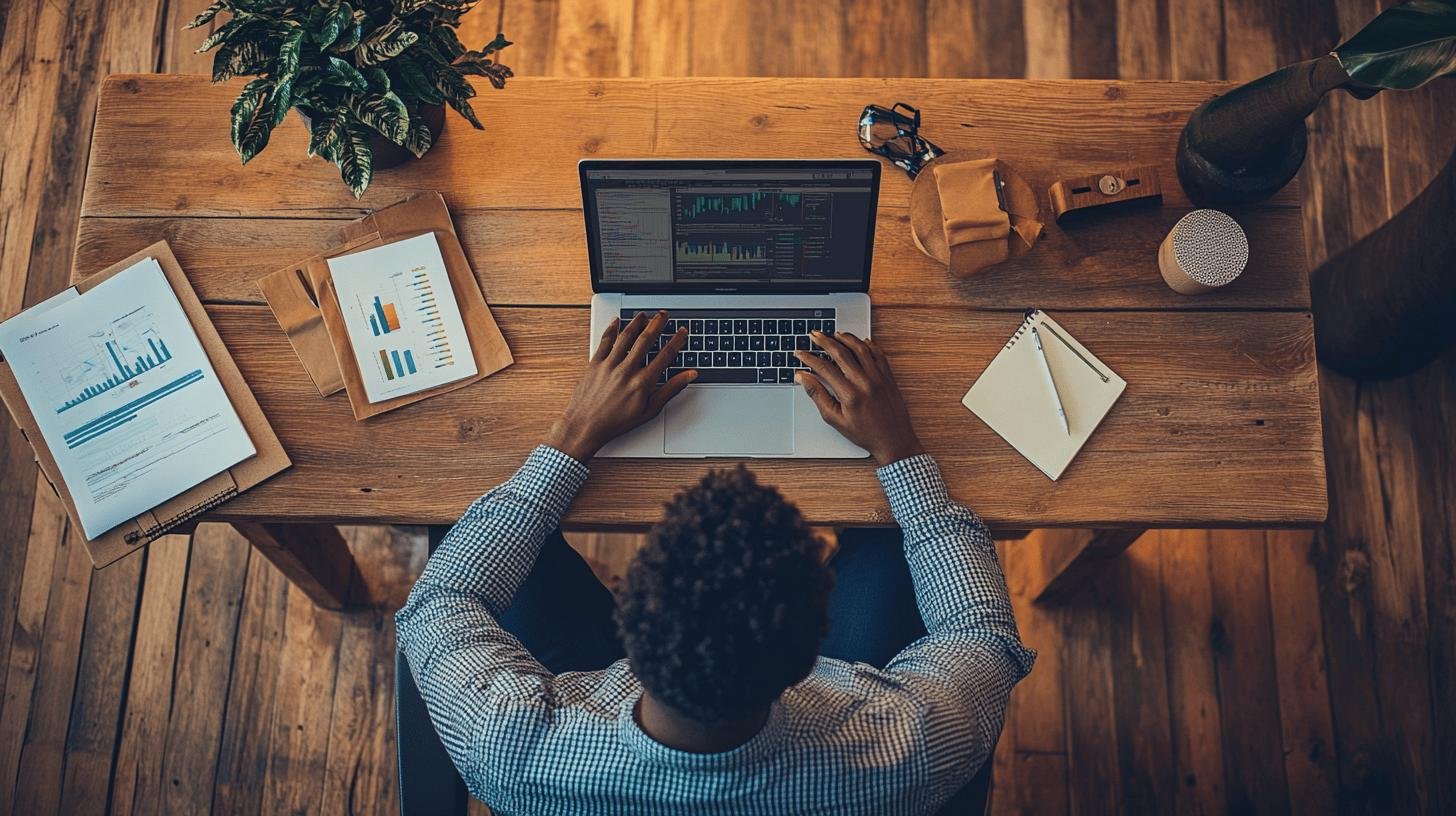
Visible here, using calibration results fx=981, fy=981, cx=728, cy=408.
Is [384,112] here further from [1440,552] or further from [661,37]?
[1440,552]

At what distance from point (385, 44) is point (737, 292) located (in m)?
0.56

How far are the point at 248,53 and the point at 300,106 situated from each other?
9 cm

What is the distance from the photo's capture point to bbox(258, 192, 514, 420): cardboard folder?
1.42 meters

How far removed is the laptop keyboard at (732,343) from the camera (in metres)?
1.42

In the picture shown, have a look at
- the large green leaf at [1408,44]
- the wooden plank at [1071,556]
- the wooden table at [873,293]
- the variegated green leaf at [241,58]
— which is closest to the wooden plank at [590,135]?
the wooden table at [873,293]

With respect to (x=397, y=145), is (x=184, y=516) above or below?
below

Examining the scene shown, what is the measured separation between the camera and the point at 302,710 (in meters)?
2.04

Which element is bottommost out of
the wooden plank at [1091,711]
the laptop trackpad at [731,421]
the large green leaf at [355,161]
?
the wooden plank at [1091,711]

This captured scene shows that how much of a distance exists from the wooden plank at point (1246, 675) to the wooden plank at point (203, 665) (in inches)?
82.0

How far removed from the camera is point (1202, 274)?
1.40 m

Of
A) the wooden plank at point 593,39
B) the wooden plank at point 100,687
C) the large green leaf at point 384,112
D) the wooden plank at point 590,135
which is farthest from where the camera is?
the wooden plank at point 593,39

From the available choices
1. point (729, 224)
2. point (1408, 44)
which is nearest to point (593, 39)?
point (729, 224)

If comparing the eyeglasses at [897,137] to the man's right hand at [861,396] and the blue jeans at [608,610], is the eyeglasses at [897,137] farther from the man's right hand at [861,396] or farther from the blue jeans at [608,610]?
the blue jeans at [608,610]

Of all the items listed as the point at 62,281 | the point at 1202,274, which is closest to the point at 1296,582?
the point at 1202,274
